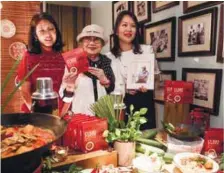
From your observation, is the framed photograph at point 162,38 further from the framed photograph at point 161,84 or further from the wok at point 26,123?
the wok at point 26,123

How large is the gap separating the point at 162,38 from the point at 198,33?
25 centimetres

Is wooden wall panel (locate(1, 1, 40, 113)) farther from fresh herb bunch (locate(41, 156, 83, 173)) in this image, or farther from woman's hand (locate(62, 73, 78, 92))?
fresh herb bunch (locate(41, 156, 83, 173))

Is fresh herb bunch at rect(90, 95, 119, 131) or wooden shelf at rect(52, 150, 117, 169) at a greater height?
fresh herb bunch at rect(90, 95, 119, 131)

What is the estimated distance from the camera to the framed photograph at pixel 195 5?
1396 mm

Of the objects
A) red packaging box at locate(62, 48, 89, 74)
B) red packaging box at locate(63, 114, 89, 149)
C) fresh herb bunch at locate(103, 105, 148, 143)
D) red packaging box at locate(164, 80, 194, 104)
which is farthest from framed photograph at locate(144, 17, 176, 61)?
red packaging box at locate(63, 114, 89, 149)

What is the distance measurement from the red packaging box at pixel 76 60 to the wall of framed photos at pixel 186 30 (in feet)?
0.54

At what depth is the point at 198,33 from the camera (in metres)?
1.48

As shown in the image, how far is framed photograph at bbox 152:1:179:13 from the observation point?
1.59m

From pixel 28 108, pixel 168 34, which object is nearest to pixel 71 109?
pixel 28 108

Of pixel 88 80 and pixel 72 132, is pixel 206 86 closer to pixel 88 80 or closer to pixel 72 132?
pixel 88 80

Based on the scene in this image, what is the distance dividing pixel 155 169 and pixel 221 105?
706 millimetres

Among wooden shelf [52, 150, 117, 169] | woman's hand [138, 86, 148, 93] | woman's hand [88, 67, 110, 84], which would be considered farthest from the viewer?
woman's hand [138, 86, 148, 93]

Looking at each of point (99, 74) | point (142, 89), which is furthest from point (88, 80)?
point (142, 89)

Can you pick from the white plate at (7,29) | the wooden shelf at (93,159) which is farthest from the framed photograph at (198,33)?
the white plate at (7,29)
